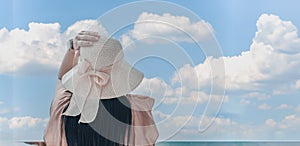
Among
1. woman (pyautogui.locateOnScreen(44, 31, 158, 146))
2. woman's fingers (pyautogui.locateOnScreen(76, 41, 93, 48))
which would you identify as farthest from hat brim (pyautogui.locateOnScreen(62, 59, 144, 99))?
woman's fingers (pyautogui.locateOnScreen(76, 41, 93, 48))

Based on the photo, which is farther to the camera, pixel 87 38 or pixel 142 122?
pixel 142 122

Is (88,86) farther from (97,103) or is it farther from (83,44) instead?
(83,44)

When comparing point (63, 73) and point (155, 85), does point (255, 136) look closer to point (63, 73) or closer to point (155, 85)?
point (155, 85)

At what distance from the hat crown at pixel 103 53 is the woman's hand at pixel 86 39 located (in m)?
0.02

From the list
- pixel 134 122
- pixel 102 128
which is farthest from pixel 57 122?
pixel 134 122

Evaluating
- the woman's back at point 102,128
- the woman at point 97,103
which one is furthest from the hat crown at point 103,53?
the woman's back at point 102,128

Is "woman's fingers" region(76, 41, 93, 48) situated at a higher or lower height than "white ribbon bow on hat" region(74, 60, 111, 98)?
higher

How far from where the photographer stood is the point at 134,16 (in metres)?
2.37

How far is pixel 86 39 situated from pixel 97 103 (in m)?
0.30

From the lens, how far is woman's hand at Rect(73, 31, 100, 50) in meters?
2.36

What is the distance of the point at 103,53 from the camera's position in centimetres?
233

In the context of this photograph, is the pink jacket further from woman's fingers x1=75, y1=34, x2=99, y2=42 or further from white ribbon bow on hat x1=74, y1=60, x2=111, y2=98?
woman's fingers x1=75, y1=34, x2=99, y2=42

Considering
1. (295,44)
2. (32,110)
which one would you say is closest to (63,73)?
(32,110)

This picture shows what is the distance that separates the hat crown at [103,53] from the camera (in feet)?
7.65
